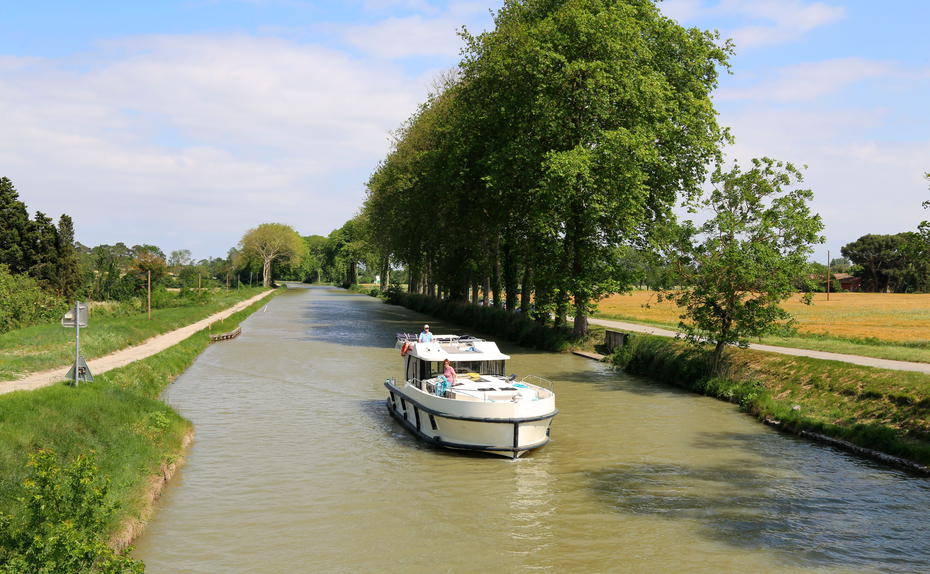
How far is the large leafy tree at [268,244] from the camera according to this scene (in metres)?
160

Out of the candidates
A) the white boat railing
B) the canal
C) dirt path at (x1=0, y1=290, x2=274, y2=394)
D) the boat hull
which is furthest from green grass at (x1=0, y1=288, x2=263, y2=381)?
the white boat railing

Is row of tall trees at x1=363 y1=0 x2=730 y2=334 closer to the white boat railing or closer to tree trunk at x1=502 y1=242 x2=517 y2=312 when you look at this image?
tree trunk at x1=502 y1=242 x2=517 y2=312

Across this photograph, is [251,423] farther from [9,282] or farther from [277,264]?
[277,264]

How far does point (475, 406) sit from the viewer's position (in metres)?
18.3

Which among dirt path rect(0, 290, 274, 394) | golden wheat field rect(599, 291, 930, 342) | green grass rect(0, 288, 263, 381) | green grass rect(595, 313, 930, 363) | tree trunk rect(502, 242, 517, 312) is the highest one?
tree trunk rect(502, 242, 517, 312)

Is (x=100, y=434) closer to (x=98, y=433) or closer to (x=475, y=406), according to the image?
(x=98, y=433)

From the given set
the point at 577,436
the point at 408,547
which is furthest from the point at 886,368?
the point at 408,547

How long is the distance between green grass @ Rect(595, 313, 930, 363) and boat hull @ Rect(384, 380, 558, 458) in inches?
590

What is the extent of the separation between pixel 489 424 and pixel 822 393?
12.4 m

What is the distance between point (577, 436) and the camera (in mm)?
21500

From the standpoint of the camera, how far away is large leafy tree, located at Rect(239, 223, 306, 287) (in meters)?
160

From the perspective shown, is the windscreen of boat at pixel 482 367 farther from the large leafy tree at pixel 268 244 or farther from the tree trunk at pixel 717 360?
the large leafy tree at pixel 268 244

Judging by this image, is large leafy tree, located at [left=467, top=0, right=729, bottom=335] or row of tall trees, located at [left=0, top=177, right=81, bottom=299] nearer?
large leafy tree, located at [left=467, top=0, right=729, bottom=335]

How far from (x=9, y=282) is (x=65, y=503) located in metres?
45.4
